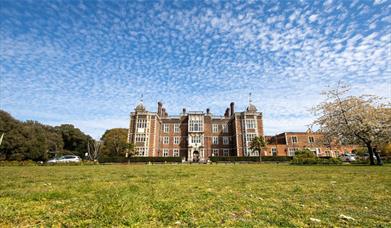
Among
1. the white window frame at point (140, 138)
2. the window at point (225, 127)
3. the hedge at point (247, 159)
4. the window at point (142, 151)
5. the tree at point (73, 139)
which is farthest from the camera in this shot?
the tree at point (73, 139)

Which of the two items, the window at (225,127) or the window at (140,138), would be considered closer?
the window at (140,138)

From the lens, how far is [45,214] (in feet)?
11.6

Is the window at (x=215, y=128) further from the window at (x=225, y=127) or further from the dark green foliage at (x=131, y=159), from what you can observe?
the dark green foliage at (x=131, y=159)

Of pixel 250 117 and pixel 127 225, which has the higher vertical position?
pixel 250 117

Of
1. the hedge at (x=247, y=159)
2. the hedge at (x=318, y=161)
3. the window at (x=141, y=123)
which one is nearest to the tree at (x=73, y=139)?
the window at (x=141, y=123)

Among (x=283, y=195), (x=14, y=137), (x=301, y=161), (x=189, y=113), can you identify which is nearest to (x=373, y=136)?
(x=301, y=161)

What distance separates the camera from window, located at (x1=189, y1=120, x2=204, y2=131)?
52.7 metres

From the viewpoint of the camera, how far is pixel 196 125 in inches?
2082

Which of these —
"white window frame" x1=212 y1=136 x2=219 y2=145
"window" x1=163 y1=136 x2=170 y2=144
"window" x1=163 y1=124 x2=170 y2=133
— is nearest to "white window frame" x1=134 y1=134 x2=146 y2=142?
"window" x1=163 y1=136 x2=170 y2=144

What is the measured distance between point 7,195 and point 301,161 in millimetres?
32022

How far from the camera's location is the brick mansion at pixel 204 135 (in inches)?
1944

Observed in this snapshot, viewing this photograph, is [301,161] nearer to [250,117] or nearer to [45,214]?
[250,117]

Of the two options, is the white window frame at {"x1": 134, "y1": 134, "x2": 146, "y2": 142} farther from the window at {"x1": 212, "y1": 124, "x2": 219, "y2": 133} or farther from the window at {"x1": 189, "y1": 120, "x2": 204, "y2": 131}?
the window at {"x1": 212, "y1": 124, "x2": 219, "y2": 133}

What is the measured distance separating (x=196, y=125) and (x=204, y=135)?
325 centimetres
